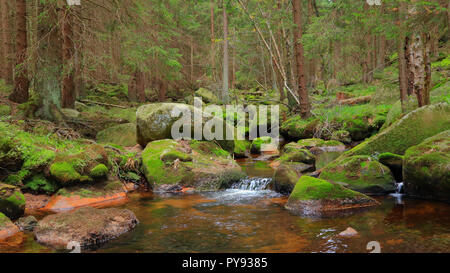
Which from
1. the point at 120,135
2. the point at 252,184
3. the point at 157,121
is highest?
the point at 157,121

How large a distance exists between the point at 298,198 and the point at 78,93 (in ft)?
53.8

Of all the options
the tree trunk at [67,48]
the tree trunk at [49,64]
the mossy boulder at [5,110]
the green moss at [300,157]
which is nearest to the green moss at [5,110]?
the mossy boulder at [5,110]

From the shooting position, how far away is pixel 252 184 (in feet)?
27.8

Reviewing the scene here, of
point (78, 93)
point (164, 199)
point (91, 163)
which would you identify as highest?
point (78, 93)

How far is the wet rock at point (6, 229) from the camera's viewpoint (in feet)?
16.0

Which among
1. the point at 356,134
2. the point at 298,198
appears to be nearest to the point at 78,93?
the point at 356,134

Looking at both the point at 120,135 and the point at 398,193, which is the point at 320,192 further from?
the point at 120,135

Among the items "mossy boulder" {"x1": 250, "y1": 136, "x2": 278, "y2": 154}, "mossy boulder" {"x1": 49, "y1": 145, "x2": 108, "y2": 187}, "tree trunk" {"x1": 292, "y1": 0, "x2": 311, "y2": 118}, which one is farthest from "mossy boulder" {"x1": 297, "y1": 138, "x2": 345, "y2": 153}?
"mossy boulder" {"x1": 49, "y1": 145, "x2": 108, "y2": 187}

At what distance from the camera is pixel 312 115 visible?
51.8 ft

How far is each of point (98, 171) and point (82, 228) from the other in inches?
115

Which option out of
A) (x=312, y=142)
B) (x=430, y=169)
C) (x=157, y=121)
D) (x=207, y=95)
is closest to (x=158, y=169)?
(x=157, y=121)

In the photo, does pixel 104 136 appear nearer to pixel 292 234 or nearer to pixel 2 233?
pixel 2 233

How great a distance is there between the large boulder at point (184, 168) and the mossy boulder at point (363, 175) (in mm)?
2603

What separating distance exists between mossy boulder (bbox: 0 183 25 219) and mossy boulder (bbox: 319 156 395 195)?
623 centimetres
